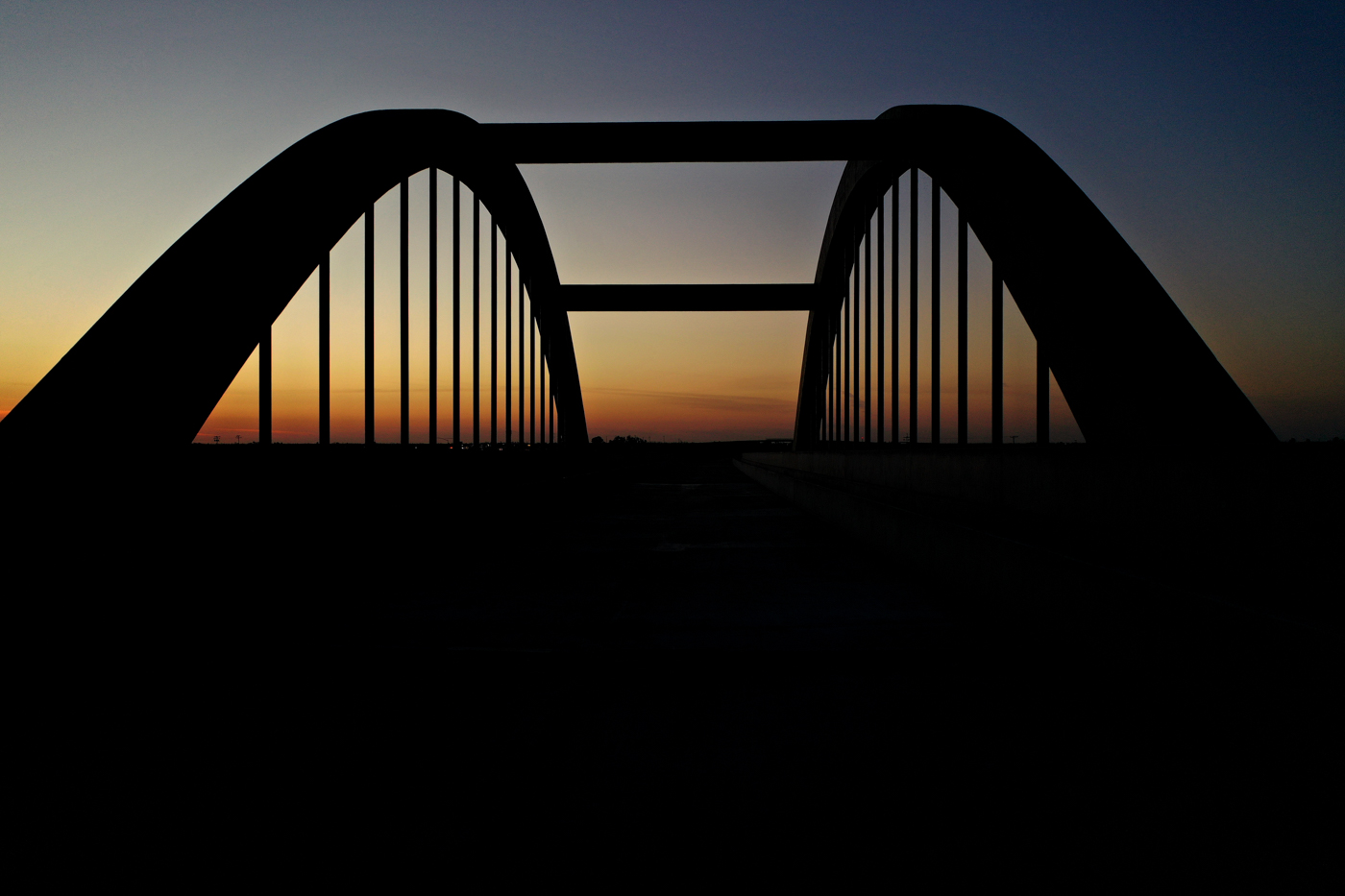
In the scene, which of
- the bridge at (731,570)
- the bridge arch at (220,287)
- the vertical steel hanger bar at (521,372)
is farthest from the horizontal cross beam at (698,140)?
the vertical steel hanger bar at (521,372)

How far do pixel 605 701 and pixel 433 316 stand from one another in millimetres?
11945

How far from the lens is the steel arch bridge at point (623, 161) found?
6371 millimetres

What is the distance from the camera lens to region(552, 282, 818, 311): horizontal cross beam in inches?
1126

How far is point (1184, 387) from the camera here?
7.49m

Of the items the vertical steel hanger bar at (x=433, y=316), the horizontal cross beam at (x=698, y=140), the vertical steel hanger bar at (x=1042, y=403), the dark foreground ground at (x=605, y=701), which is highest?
the horizontal cross beam at (x=698, y=140)

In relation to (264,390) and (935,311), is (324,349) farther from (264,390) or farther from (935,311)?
(935,311)

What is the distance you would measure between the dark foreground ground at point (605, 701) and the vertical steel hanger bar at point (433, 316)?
8338 millimetres

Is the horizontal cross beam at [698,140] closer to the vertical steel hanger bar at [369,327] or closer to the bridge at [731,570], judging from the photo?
Answer: the bridge at [731,570]

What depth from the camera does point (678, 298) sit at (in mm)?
28656

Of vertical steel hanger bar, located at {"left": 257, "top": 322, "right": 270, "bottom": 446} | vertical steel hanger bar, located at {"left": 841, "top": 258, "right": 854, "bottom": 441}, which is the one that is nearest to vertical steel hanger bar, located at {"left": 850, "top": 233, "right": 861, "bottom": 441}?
vertical steel hanger bar, located at {"left": 841, "top": 258, "right": 854, "bottom": 441}

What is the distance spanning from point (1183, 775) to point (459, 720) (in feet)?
7.65

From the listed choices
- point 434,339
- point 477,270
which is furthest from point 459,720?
point 477,270

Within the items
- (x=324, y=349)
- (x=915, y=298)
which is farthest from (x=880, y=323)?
(x=324, y=349)

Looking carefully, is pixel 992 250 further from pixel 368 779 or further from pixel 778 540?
pixel 368 779
